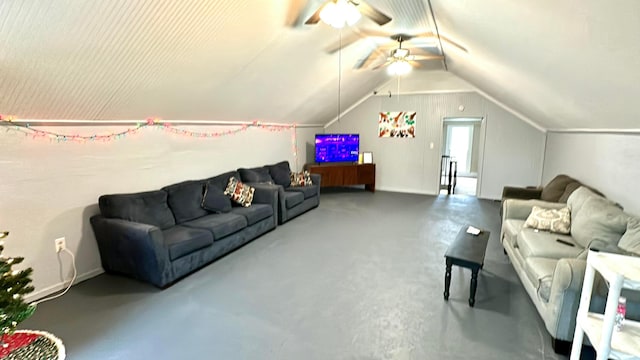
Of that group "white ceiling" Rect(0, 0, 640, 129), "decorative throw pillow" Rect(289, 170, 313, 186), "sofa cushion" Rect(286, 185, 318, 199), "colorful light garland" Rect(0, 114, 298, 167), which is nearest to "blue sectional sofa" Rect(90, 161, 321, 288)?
"colorful light garland" Rect(0, 114, 298, 167)

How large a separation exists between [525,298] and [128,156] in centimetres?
429

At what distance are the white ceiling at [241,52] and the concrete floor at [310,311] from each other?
5.91ft

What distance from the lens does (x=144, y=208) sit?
346 cm

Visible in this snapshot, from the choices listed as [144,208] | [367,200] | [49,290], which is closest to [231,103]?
[144,208]

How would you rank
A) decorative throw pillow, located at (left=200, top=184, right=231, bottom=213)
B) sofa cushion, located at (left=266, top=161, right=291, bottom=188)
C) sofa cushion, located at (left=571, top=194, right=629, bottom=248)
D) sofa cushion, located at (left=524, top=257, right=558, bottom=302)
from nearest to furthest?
sofa cushion, located at (left=524, top=257, right=558, bottom=302), sofa cushion, located at (left=571, top=194, right=629, bottom=248), decorative throw pillow, located at (left=200, top=184, right=231, bottom=213), sofa cushion, located at (left=266, top=161, right=291, bottom=188)

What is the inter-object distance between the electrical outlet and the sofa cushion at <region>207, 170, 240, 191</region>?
1.71m

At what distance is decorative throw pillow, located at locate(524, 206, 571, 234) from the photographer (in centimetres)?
330

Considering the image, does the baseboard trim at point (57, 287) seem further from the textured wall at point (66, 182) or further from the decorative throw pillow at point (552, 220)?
the decorative throw pillow at point (552, 220)

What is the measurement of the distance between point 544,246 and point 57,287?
4485 millimetres

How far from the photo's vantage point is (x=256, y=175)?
5422 mm

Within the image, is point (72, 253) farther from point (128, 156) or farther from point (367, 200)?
point (367, 200)

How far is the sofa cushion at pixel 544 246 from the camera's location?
9.12ft

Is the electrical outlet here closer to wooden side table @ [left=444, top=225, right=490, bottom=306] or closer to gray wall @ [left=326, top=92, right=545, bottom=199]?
wooden side table @ [left=444, top=225, right=490, bottom=306]

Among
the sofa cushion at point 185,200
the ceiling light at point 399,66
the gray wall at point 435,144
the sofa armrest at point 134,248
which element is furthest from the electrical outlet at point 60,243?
the gray wall at point 435,144
